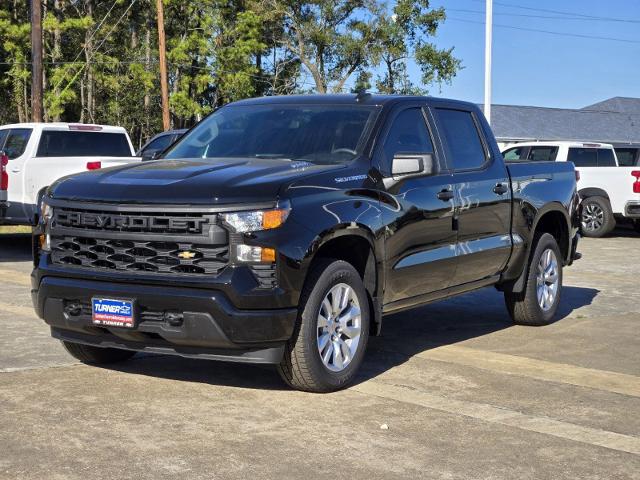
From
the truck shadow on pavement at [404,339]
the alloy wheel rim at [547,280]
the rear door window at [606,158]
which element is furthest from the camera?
the rear door window at [606,158]

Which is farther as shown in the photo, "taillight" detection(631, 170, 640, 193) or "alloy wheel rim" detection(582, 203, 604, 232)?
"alloy wheel rim" detection(582, 203, 604, 232)

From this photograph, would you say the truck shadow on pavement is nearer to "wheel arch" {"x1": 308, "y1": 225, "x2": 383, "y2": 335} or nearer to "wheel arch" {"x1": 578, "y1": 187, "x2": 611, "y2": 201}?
"wheel arch" {"x1": 308, "y1": 225, "x2": 383, "y2": 335}

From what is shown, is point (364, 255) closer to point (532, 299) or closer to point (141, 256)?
point (141, 256)

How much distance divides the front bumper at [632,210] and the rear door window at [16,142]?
11.4 m

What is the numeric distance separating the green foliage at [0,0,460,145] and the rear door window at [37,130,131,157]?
35450 millimetres

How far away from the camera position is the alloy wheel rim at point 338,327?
638cm

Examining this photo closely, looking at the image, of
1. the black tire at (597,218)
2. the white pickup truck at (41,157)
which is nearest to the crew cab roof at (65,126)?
the white pickup truck at (41,157)

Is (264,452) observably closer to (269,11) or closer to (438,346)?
(438,346)

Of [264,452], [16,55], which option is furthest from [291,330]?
[16,55]

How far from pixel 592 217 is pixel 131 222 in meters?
16.0

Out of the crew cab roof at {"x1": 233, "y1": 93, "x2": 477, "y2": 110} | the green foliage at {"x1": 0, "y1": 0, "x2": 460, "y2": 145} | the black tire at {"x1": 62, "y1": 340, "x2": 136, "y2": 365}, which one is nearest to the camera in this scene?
the black tire at {"x1": 62, "y1": 340, "x2": 136, "y2": 365}

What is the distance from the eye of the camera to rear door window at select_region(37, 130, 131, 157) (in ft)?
49.5

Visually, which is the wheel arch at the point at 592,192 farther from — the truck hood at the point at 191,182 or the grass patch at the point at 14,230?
the truck hood at the point at 191,182

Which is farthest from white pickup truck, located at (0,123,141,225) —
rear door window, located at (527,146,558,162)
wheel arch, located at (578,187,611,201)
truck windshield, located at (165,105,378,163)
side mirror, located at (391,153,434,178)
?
wheel arch, located at (578,187,611,201)
